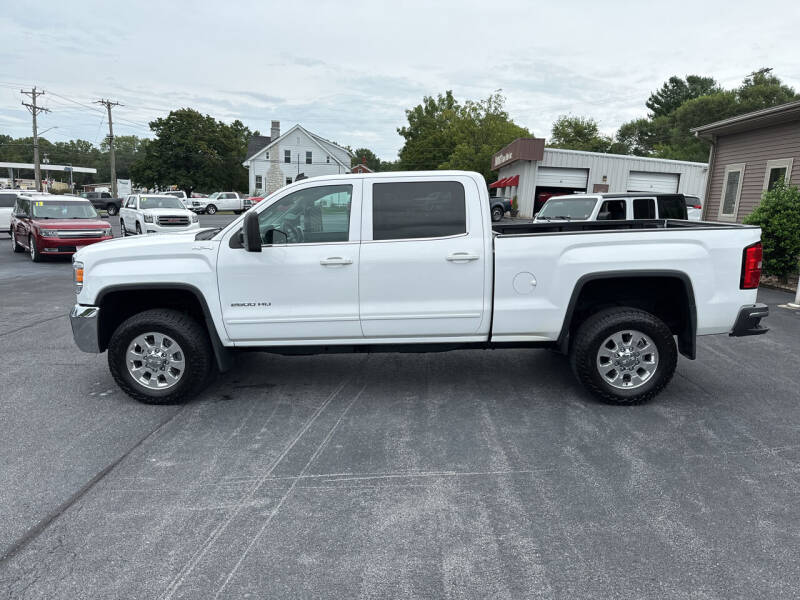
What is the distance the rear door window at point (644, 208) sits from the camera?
11.6m

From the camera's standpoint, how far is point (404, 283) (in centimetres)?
493

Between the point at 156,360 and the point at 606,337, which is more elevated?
the point at 606,337

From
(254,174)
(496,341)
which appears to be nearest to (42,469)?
(496,341)

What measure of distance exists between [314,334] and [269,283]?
0.57 m

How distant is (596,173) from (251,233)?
33.2 meters

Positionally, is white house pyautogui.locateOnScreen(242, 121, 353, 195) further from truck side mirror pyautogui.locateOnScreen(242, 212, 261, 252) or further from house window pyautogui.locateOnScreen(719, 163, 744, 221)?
truck side mirror pyautogui.locateOnScreen(242, 212, 261, 252)

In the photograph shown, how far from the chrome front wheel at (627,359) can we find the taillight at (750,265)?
0.92 m

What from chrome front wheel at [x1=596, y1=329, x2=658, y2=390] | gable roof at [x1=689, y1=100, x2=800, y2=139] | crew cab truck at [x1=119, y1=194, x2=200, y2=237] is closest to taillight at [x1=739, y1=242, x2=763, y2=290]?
chrome front wheel at [x1=596, y1=329, x2=658, y2=390]

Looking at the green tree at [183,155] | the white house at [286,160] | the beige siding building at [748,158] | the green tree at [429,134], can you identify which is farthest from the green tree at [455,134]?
the beige siding building at [748,158]

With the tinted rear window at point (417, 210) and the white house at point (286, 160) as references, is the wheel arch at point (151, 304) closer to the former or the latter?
the tinted rear window at point (417, 210)

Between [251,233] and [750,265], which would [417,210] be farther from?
[750,265]

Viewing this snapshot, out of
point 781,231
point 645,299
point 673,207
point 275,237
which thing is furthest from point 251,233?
point 781,231

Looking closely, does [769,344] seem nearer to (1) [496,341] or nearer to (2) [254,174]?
(1) [496,341]

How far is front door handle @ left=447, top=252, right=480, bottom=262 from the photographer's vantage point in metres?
4.88
